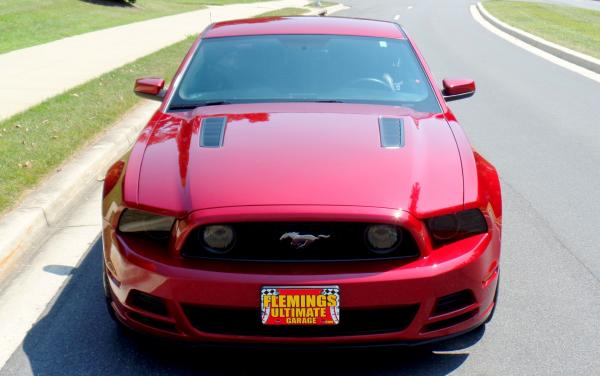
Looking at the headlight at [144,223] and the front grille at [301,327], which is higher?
the headlight at [144,223]

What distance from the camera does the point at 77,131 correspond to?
28.3ft

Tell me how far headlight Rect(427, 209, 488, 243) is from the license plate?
529 mm

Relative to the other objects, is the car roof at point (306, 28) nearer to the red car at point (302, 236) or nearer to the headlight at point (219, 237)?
the red car at point (302, 236)

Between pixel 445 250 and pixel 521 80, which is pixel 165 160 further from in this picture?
pixel 521 80

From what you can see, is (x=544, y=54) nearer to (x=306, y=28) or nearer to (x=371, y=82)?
(x=306, y=28)

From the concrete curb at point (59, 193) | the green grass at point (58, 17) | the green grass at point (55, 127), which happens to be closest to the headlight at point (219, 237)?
the concrete curb at point (59, 193)

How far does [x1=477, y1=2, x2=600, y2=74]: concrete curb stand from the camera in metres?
17.5

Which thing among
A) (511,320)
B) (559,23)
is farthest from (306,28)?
(559,23)

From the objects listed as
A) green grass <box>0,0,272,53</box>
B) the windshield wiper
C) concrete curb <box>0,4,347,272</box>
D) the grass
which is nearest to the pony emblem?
the windshield wiper

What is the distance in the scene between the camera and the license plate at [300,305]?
3.60 metres

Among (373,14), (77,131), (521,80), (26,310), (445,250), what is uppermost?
(445,250)

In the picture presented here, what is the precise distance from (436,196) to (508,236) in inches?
93.4

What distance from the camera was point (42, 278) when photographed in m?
5.16

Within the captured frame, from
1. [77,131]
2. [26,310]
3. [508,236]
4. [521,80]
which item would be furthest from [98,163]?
[521,80]
